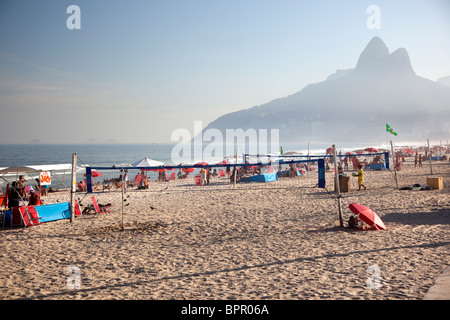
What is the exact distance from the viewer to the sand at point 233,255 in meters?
5.10

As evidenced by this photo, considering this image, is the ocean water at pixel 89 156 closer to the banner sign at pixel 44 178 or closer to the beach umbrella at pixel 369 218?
the banner sign at pixel 44 178

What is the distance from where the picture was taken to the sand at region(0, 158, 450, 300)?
5098 mm

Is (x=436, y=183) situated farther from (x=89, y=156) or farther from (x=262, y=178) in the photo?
(x=89, y=156)

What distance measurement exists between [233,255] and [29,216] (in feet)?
23.7

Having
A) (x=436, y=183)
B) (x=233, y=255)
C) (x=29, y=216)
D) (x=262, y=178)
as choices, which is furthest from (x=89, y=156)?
(x=233, y=255)

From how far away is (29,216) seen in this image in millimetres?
10258

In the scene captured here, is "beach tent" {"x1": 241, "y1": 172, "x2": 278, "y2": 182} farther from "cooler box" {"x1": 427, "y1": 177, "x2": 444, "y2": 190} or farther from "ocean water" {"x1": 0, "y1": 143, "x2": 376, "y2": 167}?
"ocean water" {"x1": 0, "y1": 143, "x2": 376, "y2": 167}

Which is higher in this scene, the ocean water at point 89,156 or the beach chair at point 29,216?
the ocean water at point 89,156

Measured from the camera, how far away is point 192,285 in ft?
17.5

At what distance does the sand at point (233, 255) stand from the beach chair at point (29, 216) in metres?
0.25

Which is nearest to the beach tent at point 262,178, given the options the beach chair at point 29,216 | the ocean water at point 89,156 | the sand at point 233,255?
the sand at point 233,255

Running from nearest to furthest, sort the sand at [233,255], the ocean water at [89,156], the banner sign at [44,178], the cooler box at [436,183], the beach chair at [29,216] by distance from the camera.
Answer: the sand at [233,255], the beach chair at [29,216], the cooler box at [436,183], the banner sign at [44,178], the ocean water at [89,156]
